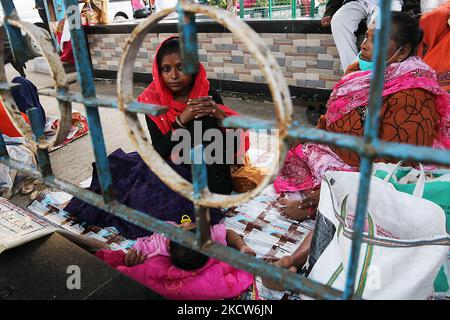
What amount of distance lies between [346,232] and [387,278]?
0.20 meters

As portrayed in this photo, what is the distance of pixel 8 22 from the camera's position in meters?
1.05

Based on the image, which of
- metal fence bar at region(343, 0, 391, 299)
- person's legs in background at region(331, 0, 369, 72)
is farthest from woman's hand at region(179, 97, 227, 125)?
person's legs in background at region(331, 0, 369, 72)

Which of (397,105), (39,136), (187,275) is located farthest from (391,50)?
(39,136)

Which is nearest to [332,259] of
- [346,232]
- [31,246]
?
[346,232]

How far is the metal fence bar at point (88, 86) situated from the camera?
2.94 feet

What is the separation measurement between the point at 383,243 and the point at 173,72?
158cm

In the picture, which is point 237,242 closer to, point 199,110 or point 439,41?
point 199,110

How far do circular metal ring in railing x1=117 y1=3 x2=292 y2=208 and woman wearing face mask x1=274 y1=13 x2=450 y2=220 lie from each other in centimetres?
153

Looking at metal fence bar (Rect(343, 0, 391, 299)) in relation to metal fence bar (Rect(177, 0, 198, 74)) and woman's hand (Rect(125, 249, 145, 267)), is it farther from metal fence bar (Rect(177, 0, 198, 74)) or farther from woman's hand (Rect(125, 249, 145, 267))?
woman's hand (Rect(125, 249, 145, 267))

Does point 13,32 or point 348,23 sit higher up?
point 13,32

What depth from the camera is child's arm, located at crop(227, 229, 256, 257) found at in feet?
6.43

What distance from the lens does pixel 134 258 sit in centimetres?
186

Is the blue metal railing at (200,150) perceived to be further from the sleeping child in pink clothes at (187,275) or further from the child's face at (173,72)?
the child's face at (173,72)

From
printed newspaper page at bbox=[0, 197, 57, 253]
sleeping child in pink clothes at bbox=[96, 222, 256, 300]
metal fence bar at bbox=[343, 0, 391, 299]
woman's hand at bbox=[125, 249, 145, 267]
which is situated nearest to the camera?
metal fence bar at bbox=[343, 0, 391, 299]
